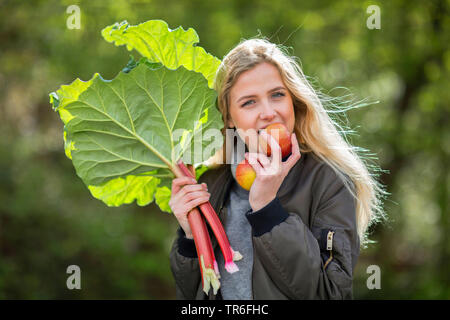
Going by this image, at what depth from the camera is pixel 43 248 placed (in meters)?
5.38

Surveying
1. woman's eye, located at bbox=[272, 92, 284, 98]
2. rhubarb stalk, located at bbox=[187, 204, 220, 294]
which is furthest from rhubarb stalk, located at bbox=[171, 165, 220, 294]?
woman's eye, located at bbox=[272, 92, 284, 98]

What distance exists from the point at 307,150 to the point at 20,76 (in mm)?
5725

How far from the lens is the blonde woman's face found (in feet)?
6.36

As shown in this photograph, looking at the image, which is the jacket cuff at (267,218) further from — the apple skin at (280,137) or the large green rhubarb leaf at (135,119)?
the large green rhubarb leaf at (135,119)

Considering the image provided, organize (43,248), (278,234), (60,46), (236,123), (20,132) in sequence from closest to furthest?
(278,234), (236,123), (43,248), (60,46), (20,132)

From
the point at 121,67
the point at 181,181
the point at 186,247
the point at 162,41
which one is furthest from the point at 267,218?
the point at 121,67

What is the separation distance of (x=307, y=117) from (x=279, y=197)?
17.2 inches

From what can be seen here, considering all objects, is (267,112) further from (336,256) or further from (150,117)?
(336,256)

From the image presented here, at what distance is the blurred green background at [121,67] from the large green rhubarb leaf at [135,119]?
3.91m

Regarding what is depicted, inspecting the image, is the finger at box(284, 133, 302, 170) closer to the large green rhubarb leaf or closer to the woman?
the woman

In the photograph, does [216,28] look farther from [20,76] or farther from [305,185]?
[305,185]

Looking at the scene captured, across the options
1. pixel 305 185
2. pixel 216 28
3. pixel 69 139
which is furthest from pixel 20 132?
pixel 305 185

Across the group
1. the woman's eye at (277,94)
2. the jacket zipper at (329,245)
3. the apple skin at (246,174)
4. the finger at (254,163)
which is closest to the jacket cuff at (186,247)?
the apple skin at (246,174)

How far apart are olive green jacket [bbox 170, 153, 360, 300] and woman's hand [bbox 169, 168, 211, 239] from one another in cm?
21
